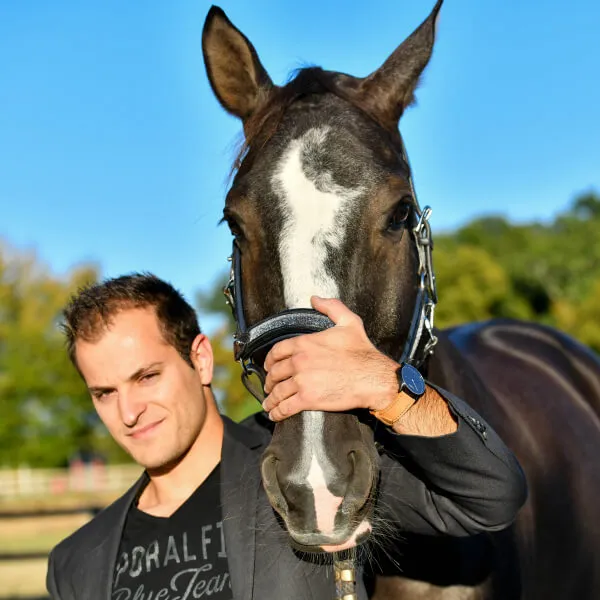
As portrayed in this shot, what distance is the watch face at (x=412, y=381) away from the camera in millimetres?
1983

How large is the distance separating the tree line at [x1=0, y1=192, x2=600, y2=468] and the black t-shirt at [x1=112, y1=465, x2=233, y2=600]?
1009 inches

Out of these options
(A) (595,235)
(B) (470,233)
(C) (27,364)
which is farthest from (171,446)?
(B) (470,233)

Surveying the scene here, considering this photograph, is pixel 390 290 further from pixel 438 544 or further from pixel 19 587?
pixel 19 587

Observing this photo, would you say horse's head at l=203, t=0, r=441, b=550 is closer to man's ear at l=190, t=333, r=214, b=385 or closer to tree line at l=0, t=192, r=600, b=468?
man's ear at l=190, t=333, r=214, b=385

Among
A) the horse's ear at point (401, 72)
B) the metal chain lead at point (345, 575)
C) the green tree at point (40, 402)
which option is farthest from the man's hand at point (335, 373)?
the green tree at point (40, 402)

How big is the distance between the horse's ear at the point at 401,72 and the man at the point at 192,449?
39.1 inches

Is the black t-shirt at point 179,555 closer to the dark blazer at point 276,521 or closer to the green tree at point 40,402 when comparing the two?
the dark blazer at point 276,521

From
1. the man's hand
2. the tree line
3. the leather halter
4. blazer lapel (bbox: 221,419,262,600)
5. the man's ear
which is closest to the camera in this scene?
the man's hand

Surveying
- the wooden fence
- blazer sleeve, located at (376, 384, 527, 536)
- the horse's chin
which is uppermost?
blazer sleeve, located at (376, 384, 527, 536)

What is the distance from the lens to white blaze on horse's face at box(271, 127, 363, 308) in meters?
2.21

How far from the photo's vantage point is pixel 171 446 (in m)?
2.71

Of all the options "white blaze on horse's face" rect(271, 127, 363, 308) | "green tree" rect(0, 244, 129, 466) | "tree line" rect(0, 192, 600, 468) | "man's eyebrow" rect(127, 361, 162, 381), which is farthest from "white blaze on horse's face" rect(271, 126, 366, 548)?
"green tree" rect(0, 244, 129, 466)

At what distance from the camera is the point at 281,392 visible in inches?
79.7

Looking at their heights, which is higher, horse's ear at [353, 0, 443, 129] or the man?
horse's ear at [353, 0, 443, 129]
